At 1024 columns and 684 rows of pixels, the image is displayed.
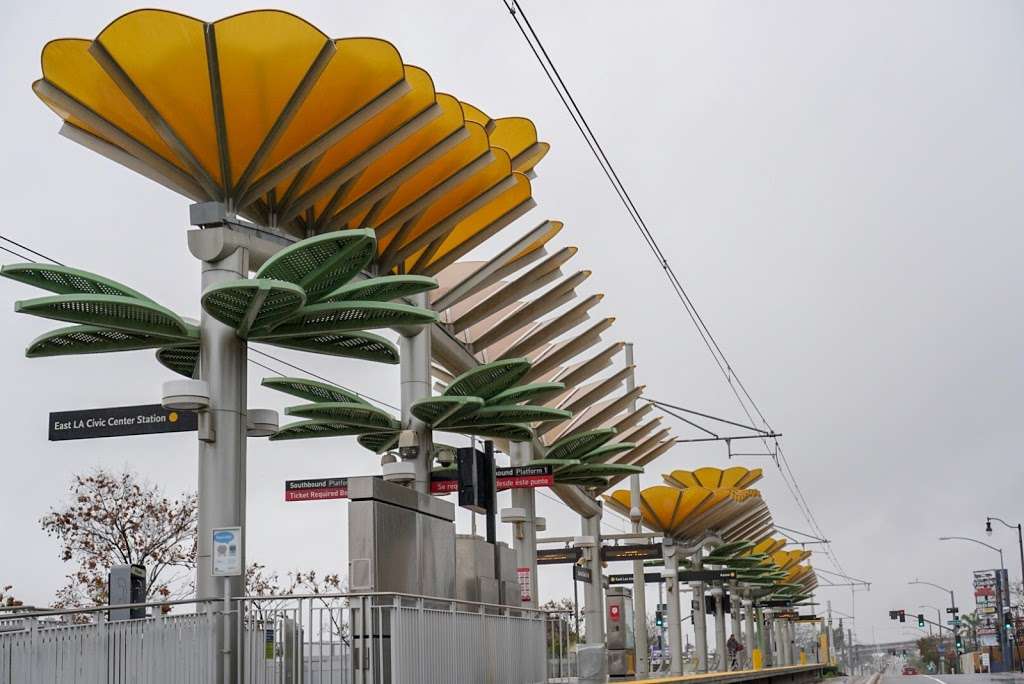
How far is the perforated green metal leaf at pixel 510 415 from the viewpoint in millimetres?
24844

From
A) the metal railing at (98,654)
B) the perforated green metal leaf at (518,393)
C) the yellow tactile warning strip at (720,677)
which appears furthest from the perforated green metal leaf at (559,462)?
the metal railing at (98,654)

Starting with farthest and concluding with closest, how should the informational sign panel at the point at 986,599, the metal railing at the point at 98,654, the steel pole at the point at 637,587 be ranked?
the informational sign panel at the point at 986,599
the steel pole at the point at 637,587
the metal railing at the point at 98,654

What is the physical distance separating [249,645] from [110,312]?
4884mm

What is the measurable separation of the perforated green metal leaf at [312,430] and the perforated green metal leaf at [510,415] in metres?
1.86

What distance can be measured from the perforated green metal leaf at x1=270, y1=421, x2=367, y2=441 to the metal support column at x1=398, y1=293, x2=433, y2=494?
105 cm

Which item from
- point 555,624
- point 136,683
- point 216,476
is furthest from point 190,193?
point 555,624

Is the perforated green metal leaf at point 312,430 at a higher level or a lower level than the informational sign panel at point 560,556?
higher

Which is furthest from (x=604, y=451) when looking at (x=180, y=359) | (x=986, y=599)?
(x=986, y=599)

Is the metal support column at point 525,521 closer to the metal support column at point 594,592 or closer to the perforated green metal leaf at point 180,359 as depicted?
the metal support column at point 594,592

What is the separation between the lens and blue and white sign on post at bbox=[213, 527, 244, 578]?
1552cm

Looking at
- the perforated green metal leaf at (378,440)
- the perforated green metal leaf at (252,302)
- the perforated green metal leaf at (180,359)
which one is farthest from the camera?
the perforated green metal leaf at (378,440)

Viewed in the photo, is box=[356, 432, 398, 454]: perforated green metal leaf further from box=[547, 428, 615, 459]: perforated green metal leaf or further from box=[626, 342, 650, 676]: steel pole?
box=[626, 342, 650, 676]: steel pole

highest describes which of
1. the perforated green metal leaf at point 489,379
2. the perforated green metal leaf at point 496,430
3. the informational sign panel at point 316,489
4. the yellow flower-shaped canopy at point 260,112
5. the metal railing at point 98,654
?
the yellow flower-shaped canopy at point 260,112

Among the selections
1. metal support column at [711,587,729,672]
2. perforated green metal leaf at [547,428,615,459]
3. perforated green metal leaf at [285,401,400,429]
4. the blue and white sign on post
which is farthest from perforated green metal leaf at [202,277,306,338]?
metal support column at [711,587,729,672]
